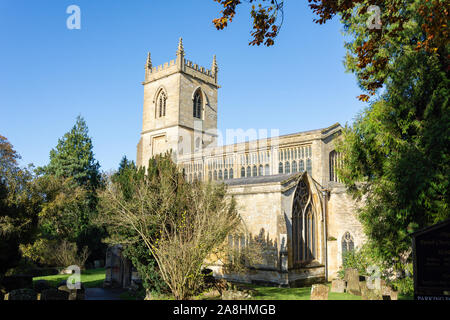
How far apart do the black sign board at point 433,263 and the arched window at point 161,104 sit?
3608 cm

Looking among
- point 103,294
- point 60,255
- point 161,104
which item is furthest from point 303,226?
point 161,104

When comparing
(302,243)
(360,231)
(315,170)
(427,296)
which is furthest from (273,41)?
(315,170)

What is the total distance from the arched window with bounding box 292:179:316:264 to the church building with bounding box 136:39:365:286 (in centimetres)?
6

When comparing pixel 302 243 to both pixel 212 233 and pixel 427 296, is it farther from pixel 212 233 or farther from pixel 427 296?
pixel 427 296

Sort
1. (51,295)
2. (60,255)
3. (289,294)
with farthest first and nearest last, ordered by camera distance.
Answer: (60,255), (289,294), (51,295)

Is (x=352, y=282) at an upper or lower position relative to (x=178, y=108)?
lower

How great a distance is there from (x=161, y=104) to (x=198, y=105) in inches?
167

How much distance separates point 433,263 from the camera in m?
6.76

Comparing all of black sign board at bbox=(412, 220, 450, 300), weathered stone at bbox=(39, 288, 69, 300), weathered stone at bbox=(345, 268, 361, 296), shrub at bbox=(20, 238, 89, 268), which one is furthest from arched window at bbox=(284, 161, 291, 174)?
black sign board at bbox=(412, 220, 450, 300)

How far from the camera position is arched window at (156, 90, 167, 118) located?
4084 cm

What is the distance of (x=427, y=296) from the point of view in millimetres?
6699

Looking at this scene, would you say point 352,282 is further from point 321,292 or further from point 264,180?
point 264,180

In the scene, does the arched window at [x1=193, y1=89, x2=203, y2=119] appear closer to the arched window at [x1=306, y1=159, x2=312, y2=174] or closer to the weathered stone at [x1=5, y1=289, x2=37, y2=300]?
the arched window at [x1=306, y1=159, x2=312, y2=174]
